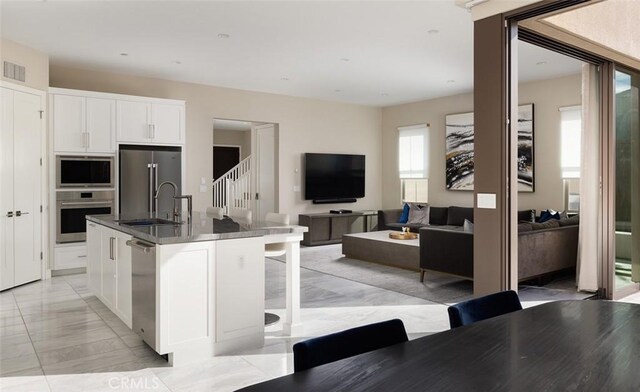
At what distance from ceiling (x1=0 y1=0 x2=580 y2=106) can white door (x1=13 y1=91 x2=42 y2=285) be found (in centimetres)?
82

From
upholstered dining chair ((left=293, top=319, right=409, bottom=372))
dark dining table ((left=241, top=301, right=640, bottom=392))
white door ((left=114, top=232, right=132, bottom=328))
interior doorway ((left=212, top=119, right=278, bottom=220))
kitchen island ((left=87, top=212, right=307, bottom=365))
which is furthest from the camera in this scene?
interior doorway ((left=212, top=119, right=278, bottom=220))

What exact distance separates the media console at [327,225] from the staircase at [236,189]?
163 cm

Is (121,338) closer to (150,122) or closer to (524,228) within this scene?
(150,122)

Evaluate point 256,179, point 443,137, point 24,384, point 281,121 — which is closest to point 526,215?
point 443,137

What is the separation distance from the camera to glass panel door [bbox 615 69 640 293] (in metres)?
4.89

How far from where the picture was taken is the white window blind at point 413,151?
9.35m

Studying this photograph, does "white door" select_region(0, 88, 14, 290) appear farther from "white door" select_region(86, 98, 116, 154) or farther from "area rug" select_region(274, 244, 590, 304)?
"area rug" select_region(274, 244, 590, 304)

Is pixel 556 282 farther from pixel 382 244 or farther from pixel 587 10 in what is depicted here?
pixel 587 10

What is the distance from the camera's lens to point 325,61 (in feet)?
20.5

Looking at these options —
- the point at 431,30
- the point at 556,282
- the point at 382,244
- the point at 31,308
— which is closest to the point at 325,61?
the point at 431,30

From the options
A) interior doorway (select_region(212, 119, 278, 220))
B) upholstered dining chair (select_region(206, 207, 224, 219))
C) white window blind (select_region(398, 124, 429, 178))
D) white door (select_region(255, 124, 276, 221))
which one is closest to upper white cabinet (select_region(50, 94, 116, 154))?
upholstered dining chair (select_region(206, 207, 224, 219))

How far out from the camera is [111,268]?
389cm

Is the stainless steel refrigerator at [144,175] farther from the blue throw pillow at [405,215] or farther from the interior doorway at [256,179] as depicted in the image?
the blue throw pillow at [405,215]

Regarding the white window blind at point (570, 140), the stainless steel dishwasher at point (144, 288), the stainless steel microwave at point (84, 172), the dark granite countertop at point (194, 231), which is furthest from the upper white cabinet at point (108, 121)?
the white window blind at point (570, 140)
